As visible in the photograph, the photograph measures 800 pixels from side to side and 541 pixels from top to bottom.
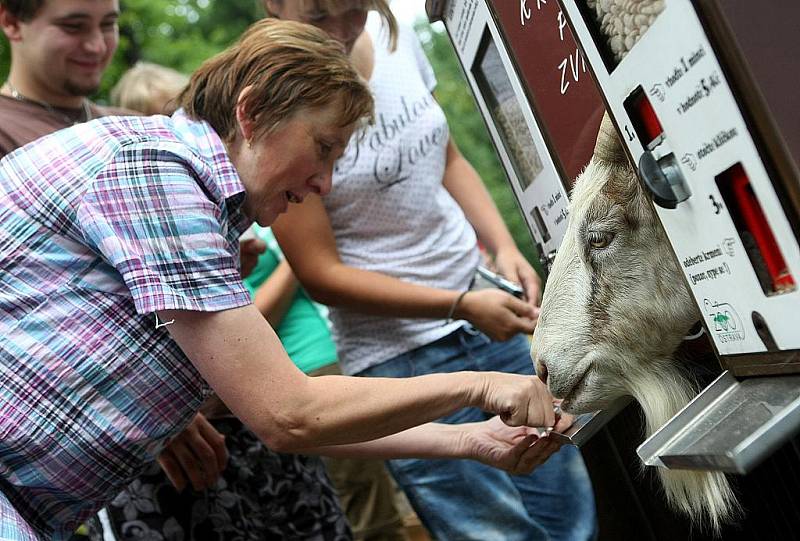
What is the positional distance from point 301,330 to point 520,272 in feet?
3.33

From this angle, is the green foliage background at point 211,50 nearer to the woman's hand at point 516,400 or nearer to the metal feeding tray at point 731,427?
the woman's hand at point 516,400

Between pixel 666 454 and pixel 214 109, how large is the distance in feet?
3.74

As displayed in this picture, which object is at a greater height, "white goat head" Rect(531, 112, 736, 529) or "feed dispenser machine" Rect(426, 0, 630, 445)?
"feed dispenser machine" Rect(426, 0, 630, 445)

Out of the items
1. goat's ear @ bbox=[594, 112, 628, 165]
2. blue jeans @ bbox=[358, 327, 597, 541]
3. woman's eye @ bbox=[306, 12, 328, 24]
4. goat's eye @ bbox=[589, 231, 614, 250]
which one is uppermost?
woman's eye @ bbox=[306, 12, 328, 24]

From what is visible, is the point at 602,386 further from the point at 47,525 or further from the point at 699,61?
the point at 47,525

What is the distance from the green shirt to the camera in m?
3.32

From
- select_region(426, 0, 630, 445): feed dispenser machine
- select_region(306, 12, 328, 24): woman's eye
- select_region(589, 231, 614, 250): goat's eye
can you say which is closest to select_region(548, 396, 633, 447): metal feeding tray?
select_region(426, 0, 630, 445): feed dispenser machine

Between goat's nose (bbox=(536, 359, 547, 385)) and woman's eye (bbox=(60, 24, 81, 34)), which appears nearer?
goat's nose (bbox=(536, 359, 547, 385))

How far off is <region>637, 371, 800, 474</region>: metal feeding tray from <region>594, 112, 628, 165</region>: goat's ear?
496 millimetres

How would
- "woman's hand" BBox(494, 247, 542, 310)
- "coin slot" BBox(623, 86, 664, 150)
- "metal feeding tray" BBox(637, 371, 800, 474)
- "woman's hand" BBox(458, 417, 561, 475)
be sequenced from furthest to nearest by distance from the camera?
1. "woman's hand" BBox(494, 247, 542, 310)
2. "woman's hand" BBox(458, 417, 561, 475)
3. "coin slot" BBox(623, 86, 664, 150)
4. "metal feeding tray" BBox(637, 371, 800, 474)

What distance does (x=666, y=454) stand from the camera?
50.7 inches

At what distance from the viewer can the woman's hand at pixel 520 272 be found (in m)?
2.54

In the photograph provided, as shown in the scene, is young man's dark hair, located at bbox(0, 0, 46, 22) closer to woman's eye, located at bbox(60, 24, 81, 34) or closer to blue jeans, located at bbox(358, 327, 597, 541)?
woman's eye, located at bbox(60, 24, 81, 34)

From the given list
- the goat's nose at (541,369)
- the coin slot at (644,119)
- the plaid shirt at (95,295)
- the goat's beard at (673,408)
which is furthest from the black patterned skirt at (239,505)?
the coin slot at (644,119)
